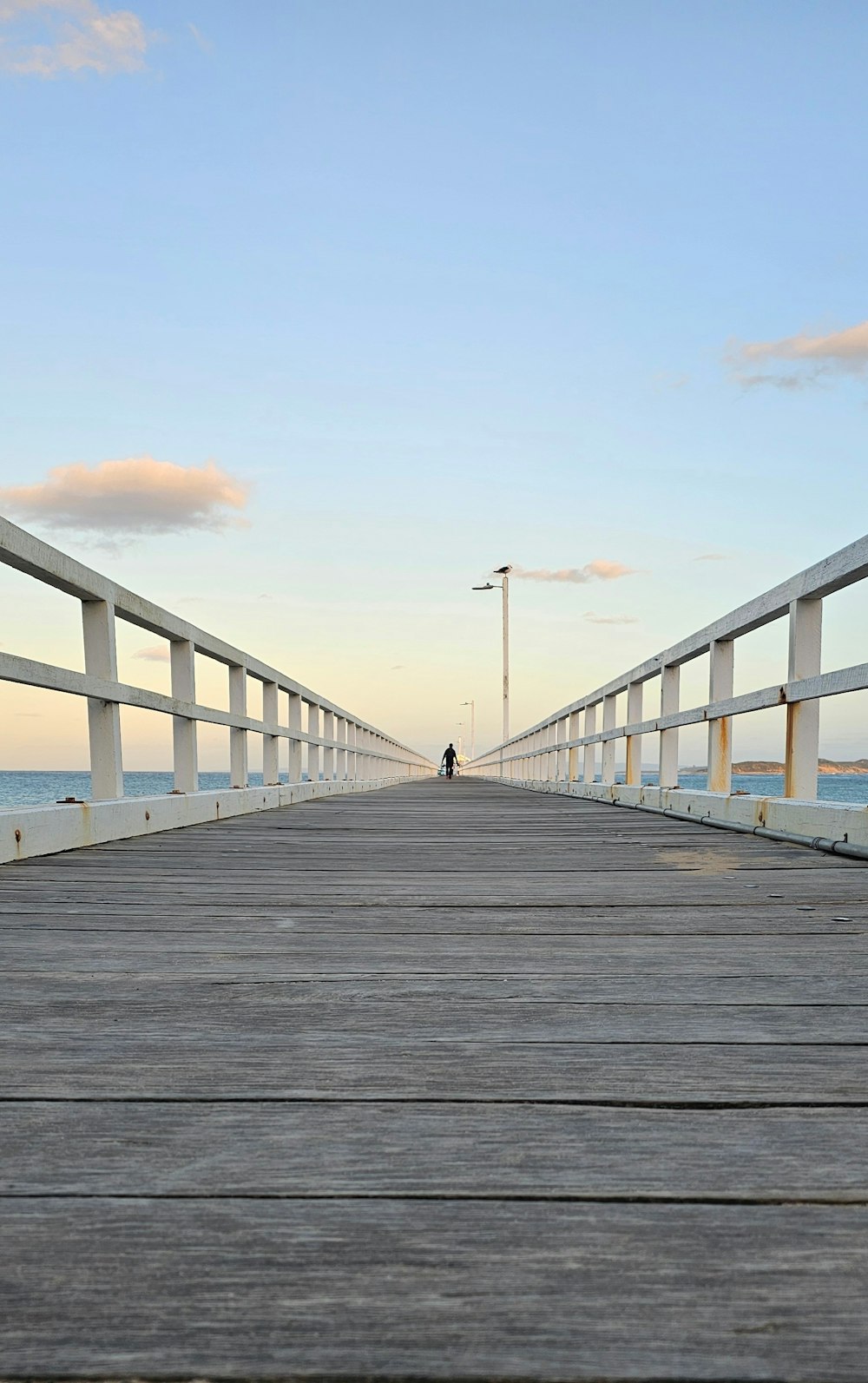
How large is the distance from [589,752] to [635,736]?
2.64 metres

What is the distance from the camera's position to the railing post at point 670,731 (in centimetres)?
632

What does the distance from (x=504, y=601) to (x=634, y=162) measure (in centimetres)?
1600

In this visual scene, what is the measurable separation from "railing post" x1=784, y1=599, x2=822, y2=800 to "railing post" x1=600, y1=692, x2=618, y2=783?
418 cm

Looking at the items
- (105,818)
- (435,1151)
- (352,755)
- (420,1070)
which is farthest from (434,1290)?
(352,755)

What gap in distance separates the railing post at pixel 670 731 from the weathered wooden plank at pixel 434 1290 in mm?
5499

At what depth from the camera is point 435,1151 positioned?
1.04 meters

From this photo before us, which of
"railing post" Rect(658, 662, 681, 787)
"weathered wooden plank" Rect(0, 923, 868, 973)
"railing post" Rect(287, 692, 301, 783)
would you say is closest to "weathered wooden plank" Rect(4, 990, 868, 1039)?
"weathered wooden plank" Rect(0, 923, 868, 973)

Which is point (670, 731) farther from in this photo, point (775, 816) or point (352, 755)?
point (352, 755)

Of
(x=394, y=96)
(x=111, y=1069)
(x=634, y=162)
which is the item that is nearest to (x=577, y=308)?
(x=634, y=162)

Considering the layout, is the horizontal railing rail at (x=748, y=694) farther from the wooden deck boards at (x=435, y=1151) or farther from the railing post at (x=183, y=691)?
the railing post at (x=183, y=691)

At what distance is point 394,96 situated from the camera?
1622 cm

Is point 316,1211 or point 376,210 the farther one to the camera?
point 376,210

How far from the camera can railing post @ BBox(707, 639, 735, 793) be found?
510 cm

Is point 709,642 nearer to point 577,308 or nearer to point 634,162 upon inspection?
point 634,162
